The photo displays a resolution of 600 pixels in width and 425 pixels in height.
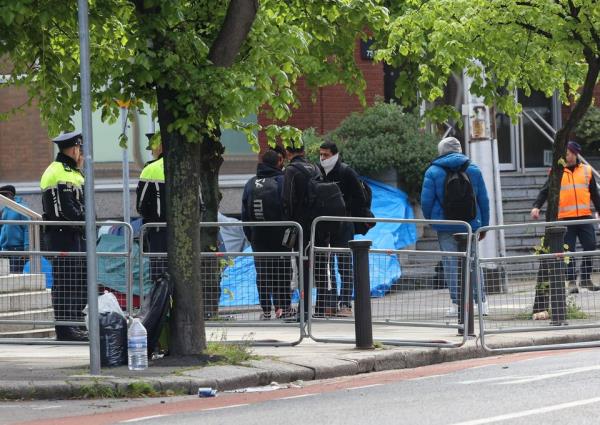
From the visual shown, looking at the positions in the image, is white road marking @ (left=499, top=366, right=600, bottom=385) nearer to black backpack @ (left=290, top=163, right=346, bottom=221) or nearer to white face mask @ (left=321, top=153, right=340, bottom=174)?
black backpack @ (left=290, top=163, right=346, bottom=221)

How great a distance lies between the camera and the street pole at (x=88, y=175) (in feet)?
34.9

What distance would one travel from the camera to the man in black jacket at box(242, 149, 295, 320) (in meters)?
13.5

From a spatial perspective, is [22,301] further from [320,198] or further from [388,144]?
[388,144]

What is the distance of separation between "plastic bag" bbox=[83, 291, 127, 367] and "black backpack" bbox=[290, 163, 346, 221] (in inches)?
173

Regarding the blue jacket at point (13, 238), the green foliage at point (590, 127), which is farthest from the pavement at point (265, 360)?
the green foliage at point (590, 127)

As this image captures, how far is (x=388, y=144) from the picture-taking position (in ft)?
66.8

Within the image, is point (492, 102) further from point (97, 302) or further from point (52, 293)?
point (97, 302)

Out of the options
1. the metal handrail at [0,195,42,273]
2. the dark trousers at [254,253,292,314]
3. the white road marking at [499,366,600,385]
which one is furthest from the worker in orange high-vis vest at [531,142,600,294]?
the white road marking at [499,366,600,385]

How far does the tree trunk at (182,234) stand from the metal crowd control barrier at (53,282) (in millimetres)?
1461

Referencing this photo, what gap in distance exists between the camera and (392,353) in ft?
40.7

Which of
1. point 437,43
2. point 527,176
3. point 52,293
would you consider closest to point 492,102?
point 437,43

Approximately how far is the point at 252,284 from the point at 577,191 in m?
6.77

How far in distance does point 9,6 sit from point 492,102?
673 centimetres

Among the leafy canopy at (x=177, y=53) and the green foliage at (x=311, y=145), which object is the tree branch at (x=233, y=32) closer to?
the leafy canopy at (x=177, y=53)
